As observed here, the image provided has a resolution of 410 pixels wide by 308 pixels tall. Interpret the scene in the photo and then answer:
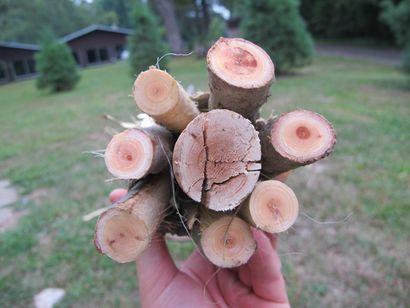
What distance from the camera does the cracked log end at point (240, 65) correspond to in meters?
1.19

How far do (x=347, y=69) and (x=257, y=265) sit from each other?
15.0 m

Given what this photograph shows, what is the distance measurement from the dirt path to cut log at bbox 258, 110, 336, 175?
672 inches

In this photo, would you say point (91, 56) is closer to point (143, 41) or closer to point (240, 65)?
point (143, 41)

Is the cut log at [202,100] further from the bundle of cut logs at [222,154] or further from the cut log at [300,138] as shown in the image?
the cut log at [300,138]

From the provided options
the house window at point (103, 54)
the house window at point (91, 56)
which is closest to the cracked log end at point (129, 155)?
the house window at point (91, 56)

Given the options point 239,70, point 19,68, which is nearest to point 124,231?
point 239,70

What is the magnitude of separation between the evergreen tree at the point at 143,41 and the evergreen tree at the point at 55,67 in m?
3.19

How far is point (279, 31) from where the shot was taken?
41.9ft

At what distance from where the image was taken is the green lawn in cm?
304

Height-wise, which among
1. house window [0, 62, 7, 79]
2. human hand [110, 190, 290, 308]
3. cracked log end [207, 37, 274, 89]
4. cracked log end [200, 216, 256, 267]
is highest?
cracked log end [207, 37, 274, 89]

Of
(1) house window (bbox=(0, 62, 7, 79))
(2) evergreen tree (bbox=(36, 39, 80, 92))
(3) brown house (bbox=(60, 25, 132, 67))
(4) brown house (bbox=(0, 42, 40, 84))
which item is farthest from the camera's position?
(3) brown house (bbox=(60, 25, 132, 67))

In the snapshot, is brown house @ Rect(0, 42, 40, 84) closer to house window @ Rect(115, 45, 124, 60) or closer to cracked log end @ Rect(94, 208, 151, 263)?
house window @ Rect(115, 45, 124, 60)

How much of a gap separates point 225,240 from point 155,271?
0.54 metres

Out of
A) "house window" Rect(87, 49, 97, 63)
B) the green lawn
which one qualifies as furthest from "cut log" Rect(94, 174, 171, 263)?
"house window" Rect(87, 49, 97, 63)
